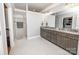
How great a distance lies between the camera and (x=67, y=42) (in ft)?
10.2

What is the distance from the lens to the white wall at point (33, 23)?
18.4ft

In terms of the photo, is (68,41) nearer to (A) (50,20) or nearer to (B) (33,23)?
(A) (50,20)

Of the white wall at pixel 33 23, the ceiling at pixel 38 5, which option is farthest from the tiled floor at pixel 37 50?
the ceiling at pixel 38 5

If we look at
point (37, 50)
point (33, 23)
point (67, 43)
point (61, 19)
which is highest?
point (61, 19)

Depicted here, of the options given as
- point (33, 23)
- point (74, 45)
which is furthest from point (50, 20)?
point (74, 45)

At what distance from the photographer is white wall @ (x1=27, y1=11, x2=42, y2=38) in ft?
18.4

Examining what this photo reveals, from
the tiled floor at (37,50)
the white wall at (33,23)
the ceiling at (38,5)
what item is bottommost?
the tiled floor at (37,50)

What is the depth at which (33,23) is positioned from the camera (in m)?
5.95

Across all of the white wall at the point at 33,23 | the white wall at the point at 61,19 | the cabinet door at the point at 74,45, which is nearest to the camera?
the cabinet door at the point at 74,45

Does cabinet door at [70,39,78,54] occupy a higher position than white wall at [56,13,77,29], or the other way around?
white wall at [56,13,77,29]

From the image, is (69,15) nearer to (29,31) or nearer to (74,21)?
(74,21)

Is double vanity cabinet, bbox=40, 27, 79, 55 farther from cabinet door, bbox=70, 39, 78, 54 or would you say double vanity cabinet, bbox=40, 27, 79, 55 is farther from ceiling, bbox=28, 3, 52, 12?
ceiling, bbox=28, 3, 52, 12

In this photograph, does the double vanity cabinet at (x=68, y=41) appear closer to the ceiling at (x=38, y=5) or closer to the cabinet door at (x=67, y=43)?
the cabinet door at (x=67, y=43)

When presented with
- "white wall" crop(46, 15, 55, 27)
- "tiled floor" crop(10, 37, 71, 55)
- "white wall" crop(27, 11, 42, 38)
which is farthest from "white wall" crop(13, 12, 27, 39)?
"tiled floor" crop(10, 37, 71, 55)
